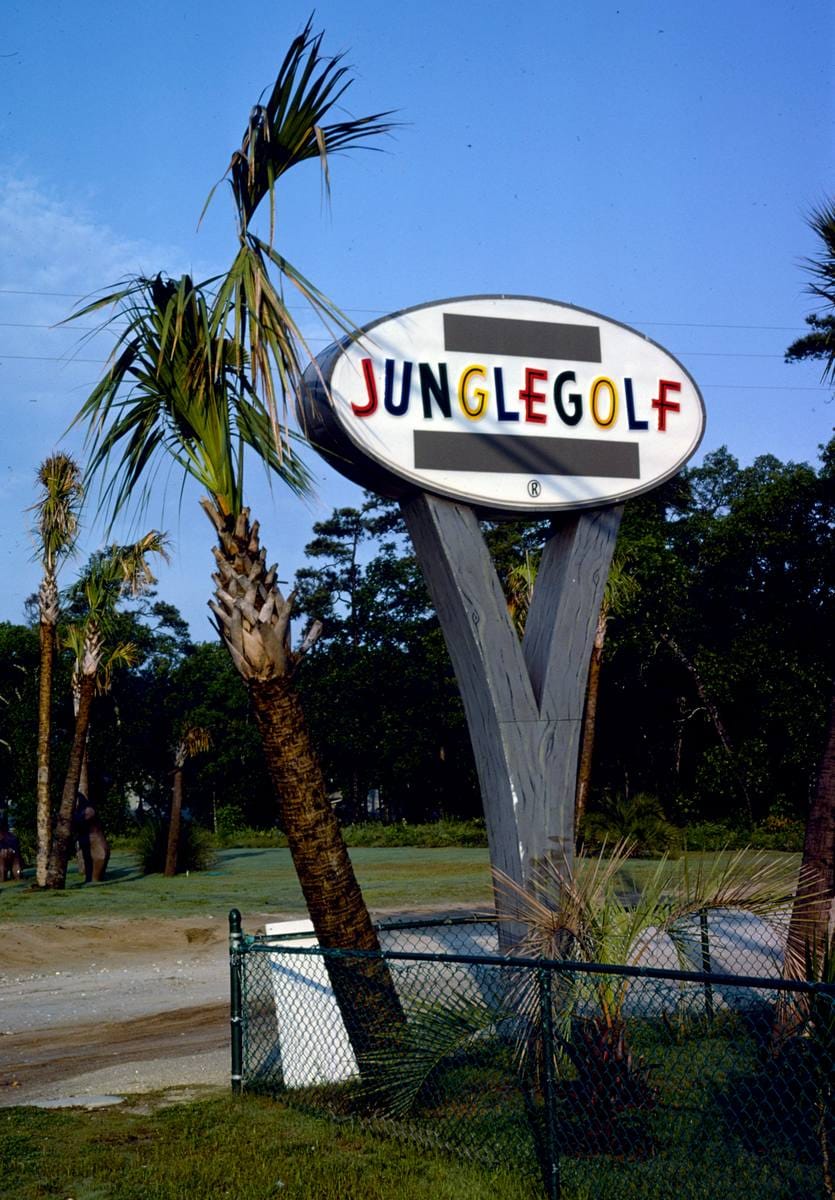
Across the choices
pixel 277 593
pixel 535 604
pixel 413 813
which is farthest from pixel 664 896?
pixel 413 813

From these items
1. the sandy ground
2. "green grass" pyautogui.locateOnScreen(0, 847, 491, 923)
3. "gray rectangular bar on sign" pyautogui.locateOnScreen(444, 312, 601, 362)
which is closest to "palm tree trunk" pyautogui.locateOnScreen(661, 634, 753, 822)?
"green grass" pyautogui.locateOnScreen(0, 847, 491, 923)

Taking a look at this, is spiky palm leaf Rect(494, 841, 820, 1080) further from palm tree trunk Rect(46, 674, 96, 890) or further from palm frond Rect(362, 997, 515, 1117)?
palm tree trunk Rect(46, 674, 96, 890)

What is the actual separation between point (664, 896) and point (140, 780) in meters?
49.8

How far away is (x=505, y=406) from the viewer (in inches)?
348

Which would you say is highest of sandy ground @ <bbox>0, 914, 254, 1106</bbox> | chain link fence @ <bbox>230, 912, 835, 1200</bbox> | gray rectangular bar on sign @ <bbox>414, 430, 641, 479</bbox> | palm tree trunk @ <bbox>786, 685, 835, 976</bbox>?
gray rectangular bar on sign @ <bbox>414, 430, 641, 479</bbox>

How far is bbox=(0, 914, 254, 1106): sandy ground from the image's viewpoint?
8148 millimetres

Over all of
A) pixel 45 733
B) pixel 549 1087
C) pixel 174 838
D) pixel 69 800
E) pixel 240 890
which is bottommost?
pixel 240 890

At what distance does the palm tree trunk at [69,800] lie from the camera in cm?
2272

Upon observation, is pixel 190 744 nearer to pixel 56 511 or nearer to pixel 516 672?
pixel 56 511

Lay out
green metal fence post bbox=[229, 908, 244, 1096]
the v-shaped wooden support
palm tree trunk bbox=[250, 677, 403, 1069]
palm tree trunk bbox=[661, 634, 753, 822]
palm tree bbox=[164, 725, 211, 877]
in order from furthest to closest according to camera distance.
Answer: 1. palm tree trunk bbox=[661, 634, 753, 822]
2. palm tree bbox=[164, 725, 211, 877]
3. the v-shaped wooden support
4. green metal fence post bbox=[229, 908, 244, 1096]
5. palm tree trunk bbox=[250, 677, 403, 1069]

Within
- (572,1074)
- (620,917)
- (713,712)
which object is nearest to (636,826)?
(713,712)

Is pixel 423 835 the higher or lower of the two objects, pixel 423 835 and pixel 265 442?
the lower

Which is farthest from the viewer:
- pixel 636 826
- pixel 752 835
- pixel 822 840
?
pixel 752 835

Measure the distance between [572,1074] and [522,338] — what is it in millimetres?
5019
